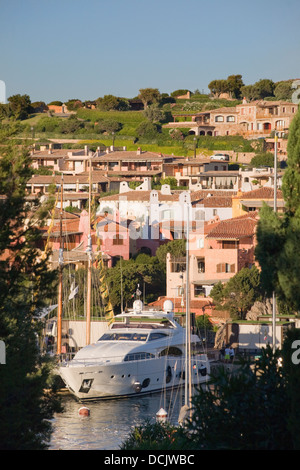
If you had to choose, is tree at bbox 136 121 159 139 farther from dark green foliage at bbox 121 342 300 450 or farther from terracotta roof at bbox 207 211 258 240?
dark green foliage at bbox 121 342 300 450

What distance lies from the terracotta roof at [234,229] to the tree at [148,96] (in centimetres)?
5677

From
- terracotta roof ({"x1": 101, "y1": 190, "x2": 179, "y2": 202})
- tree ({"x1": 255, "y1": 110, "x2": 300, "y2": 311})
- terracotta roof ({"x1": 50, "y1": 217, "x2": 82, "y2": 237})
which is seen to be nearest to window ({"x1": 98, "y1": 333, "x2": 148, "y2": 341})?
tree ({"x1": 255, "y1": 110, "x2": 300, "y2": 311})

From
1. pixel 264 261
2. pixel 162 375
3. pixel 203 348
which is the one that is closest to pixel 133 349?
pixel 162 375

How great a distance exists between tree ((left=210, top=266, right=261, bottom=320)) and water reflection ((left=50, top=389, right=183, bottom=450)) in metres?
8.97

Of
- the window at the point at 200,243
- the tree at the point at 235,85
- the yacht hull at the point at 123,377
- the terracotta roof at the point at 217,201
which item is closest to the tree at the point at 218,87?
the tree at the point at 235,85

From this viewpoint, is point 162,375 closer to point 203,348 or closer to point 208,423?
point 203,348

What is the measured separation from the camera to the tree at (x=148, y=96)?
332 feet

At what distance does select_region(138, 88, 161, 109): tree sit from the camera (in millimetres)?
101062

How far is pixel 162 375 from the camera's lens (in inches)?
1184

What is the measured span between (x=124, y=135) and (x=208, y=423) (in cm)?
7734

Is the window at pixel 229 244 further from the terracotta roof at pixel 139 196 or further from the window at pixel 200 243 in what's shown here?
the terracotta roof at pixel 139 196

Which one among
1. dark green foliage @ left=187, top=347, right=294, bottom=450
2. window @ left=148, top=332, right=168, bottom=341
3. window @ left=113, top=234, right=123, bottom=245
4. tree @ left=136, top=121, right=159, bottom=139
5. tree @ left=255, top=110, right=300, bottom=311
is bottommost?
window @ left=148, top=332, right=168, bottom=341

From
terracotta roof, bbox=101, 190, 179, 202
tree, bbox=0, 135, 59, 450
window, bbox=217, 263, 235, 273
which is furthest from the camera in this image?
terracotta roof, bbox=101, 190, 179, 202

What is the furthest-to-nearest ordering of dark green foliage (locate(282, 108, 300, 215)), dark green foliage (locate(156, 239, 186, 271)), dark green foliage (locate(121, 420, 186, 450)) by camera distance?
dark green foliage (locate(156, 239, 186, 271)) → dark green foliage (locate(121, 420, 186, 450)) → dark green foliage (locate(282, 108, 300, 215))
